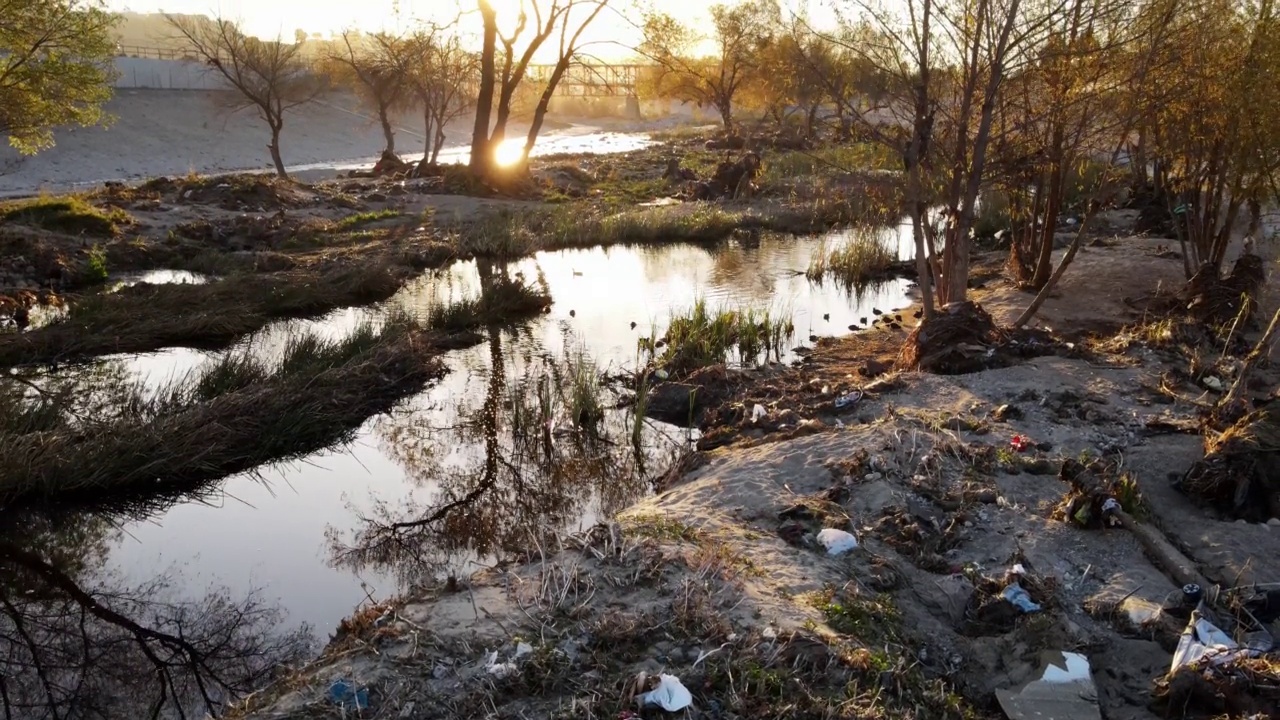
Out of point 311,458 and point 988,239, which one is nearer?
point 311,458

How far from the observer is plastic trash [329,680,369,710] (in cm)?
359

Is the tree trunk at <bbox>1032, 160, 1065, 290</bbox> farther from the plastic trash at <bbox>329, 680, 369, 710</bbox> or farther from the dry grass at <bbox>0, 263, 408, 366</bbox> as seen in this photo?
the dry grass at <bbox>0, 263, 408, 366</bbox>

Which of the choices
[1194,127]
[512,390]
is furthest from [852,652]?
[1194,127]

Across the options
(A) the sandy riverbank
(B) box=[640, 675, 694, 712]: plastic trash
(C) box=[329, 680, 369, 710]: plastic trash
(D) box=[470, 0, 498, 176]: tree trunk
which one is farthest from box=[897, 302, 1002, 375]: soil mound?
(A) the sandy riverbank

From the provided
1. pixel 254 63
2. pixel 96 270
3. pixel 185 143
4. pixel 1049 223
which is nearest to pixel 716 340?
pixel 1049 223

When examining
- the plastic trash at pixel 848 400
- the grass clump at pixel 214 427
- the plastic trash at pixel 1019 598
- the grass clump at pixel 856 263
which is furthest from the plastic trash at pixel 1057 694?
the grass clump at pixel 856 263

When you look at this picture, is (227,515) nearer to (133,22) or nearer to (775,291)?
(775,291)

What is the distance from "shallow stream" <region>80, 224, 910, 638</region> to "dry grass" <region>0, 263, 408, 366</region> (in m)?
0.33

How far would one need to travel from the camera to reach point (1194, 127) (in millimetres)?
9609

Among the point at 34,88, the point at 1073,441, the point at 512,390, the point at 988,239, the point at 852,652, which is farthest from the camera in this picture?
the point at 988,239

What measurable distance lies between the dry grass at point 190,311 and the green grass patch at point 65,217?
5.13m

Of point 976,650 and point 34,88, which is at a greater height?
point 34,88

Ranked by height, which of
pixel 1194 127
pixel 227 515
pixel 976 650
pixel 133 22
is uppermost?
pixel 133 22

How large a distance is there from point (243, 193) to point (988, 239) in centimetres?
1599
